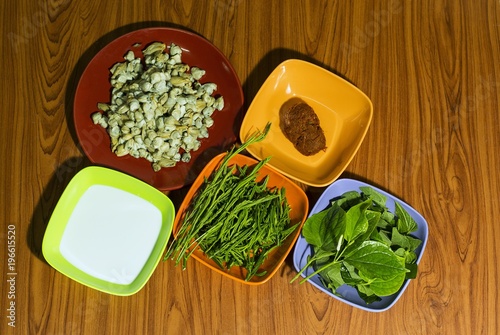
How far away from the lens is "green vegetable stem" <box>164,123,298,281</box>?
990 millimetres

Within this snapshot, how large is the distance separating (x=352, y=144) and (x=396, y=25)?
346 mm

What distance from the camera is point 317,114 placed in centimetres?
116

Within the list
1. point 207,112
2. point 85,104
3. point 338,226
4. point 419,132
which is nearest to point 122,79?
point 85,104

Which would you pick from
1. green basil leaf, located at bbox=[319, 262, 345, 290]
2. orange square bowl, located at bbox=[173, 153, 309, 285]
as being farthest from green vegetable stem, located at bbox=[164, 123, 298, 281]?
green basil leaf, located at bbox=[319, 262, 345, 290]

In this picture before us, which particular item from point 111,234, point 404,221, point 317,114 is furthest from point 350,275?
point 111,234

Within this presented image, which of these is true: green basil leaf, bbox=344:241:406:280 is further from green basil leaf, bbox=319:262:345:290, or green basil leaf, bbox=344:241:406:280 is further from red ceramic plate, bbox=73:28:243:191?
red ceramic plate, bbox=73:28:243:191

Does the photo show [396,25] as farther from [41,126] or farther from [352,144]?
[41,126]

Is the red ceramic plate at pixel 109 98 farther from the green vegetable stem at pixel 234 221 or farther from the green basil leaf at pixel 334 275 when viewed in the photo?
the green basil leaf at pixel 334 275

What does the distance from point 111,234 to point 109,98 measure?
32 cm

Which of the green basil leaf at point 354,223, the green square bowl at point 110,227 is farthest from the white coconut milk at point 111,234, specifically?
the green basil leaf at point 354,223

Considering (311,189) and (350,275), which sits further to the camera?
(311,189)

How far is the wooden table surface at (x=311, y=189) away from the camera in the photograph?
1.07m

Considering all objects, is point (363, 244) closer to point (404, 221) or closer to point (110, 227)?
point (404, 221)

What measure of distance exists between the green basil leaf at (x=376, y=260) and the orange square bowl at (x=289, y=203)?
14 cm
